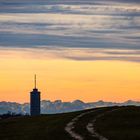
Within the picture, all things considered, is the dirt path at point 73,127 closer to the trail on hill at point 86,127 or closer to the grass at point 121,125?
the trail on hill at point 86,127

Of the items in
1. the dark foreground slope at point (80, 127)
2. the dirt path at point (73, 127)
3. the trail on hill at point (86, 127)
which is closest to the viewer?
the trail on hill at point (86, 127)

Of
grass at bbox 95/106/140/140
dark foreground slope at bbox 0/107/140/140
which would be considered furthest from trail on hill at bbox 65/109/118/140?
grass at bbox 95/106/140/140

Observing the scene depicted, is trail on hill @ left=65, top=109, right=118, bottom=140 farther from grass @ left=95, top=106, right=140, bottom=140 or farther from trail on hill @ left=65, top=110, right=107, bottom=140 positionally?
grass @ left=95, top=106, right=140, bottom=140

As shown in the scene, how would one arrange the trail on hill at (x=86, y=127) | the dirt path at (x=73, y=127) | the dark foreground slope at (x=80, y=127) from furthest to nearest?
the dark foreground slope at (x=80, y=127) < the dirt path at (x=73, y=127) < the trail on hill at (x=86, y=127)

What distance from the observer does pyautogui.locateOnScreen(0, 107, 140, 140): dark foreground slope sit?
8238 cm

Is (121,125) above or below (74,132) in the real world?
above

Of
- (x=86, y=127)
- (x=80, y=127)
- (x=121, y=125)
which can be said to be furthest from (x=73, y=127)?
(x=121, y=125)

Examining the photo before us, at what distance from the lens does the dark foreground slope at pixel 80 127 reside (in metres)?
82.4

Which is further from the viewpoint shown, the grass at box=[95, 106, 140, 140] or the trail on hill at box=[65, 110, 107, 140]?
the grass at box=[95, 106, 140, 140]

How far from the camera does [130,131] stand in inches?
3332

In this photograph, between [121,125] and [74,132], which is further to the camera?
[121,125]

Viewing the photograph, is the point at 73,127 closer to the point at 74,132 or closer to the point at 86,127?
the point at 86,127

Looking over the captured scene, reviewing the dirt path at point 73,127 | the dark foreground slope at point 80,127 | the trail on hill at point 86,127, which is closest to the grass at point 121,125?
the dark foreground slope at point 80,127

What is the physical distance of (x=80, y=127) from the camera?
9056 cm
